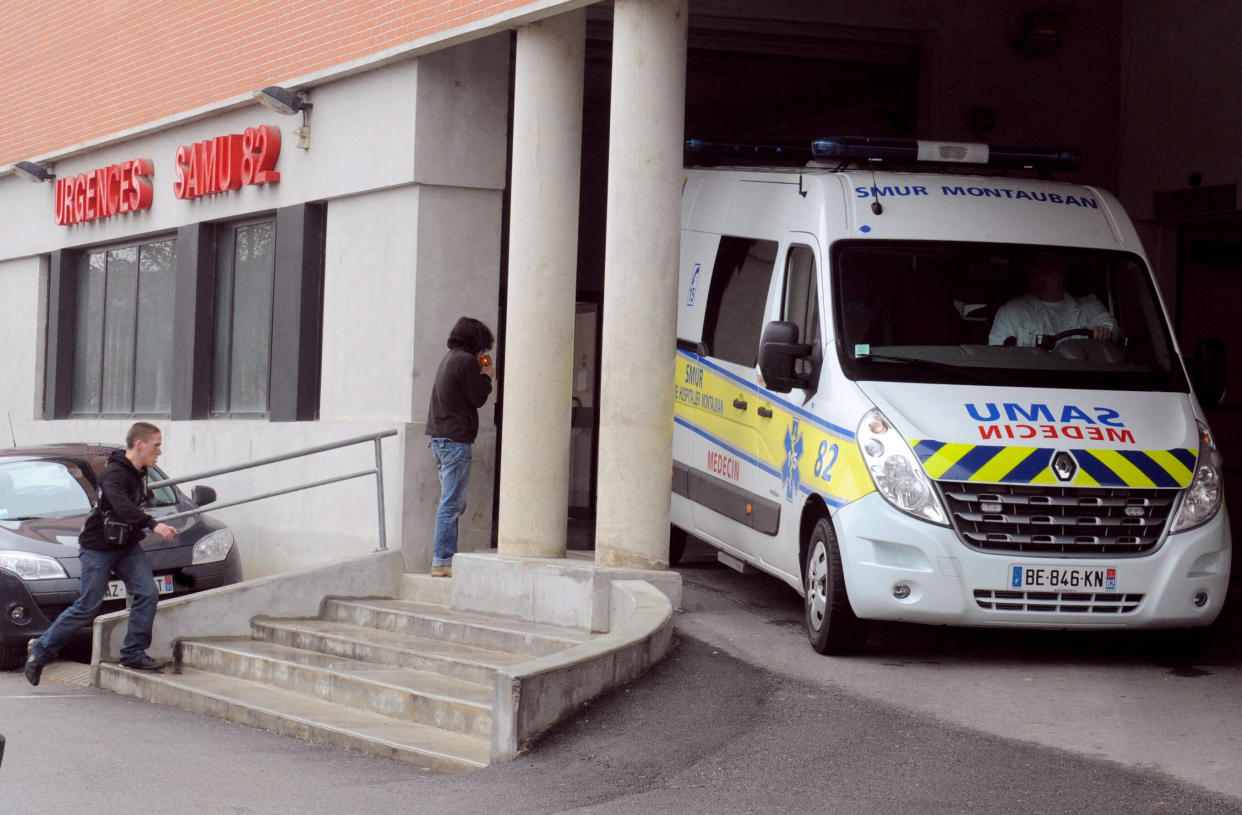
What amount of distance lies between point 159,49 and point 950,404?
1180 cm

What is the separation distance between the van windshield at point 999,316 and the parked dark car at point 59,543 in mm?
5172

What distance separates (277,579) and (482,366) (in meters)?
2.16

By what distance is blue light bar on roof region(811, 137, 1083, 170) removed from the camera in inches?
390

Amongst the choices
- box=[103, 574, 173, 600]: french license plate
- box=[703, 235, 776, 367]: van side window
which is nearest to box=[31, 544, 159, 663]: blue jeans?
box=[103, 574, 173, 600]: french license plate

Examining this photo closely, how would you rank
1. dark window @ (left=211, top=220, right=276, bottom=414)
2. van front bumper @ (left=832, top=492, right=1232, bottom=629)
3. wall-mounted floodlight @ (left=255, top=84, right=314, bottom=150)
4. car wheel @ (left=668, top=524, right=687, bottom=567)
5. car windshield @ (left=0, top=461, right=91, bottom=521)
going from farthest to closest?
dark window @ (left=211, top=220, right=276, bottom=414), wall-mounted floodlight @ (left=255, top=84, right=314, bottom=150), car windshield @ (left=0, top=461, right=91, bottom=521), car wheel @ (left=668, top=524, right=687, bottom=567), van front bumper @ (left=832, top=492, right=1232, bottom=629)

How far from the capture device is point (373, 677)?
9891 mm

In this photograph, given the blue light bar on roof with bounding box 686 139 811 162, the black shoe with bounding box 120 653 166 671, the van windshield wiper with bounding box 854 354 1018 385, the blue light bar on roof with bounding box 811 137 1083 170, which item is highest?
the blue light bar on roof with bounding box 686 139 811 162

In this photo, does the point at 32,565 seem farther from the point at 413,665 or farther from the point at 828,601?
the point at 828,601

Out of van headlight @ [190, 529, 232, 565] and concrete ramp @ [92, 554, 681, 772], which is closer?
concrete ramp @ [92, 554, 681, 772]

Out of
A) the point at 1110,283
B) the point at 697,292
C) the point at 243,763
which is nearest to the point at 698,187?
the point at 697,292

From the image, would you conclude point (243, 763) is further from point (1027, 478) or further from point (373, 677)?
point (1027, 478)

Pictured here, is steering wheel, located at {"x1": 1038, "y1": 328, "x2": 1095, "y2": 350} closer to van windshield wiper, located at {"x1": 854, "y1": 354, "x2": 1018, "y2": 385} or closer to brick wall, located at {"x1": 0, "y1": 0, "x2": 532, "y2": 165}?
van windshield wiper, located at {"x1": 854, "y1": 354, "x2": 1018, "y2": 385}

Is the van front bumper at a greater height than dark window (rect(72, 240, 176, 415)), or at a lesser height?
lesser

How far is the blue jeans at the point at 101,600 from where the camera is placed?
1080 cm
